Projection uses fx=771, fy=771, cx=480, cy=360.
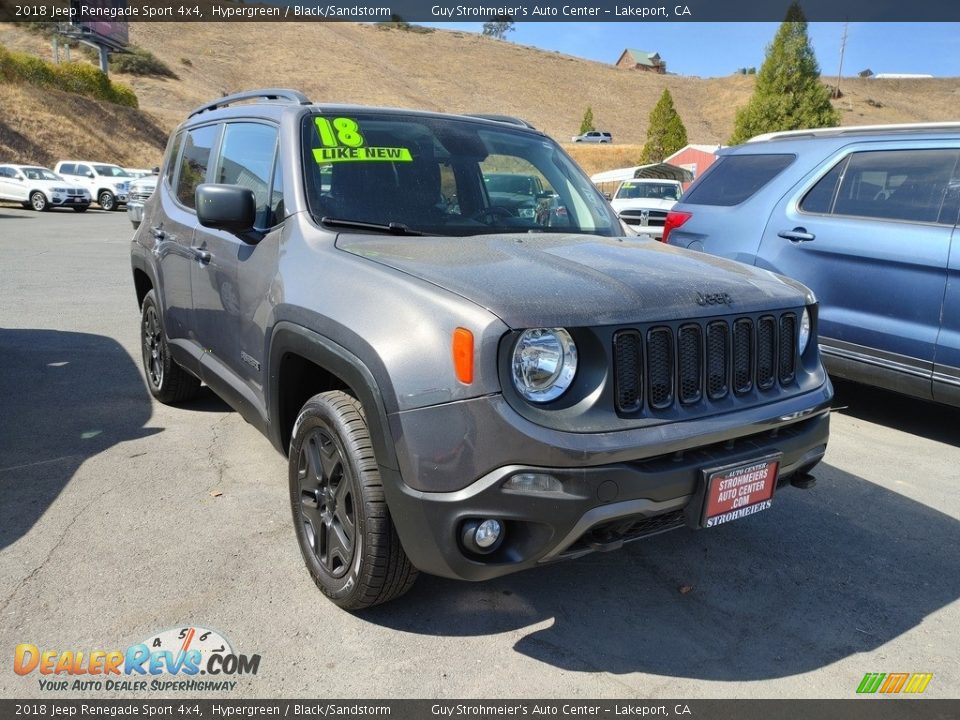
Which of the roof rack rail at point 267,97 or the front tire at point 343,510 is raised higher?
the roof rack rail at point 267,97

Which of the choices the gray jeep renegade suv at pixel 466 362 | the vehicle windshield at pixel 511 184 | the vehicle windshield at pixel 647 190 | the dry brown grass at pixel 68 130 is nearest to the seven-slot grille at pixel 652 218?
the vehicle windshield at pixel 647 190

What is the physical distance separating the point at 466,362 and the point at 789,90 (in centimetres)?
4294

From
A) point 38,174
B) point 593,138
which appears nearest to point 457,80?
point 593,138

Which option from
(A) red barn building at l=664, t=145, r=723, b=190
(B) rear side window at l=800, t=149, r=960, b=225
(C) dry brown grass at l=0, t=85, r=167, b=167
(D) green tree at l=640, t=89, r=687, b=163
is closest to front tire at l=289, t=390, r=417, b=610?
(B) rear side window at l=800, t=149, r=960, b=225

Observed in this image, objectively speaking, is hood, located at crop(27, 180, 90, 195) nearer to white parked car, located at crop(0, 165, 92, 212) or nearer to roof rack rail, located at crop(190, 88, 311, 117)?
white parked car, located at crop(0, 165, 92, 212)

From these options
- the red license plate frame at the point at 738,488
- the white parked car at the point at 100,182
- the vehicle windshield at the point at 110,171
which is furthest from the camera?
the vehicle windshield at the point at 110,171

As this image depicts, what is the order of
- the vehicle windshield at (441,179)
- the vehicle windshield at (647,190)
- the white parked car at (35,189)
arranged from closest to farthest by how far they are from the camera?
the vehicle windshield at (441,179), the vehicle windshield at (647,190), the white parked car at (35,189)

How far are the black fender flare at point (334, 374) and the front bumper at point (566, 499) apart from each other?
0.10m

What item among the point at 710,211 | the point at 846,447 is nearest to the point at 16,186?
the point at 710,211

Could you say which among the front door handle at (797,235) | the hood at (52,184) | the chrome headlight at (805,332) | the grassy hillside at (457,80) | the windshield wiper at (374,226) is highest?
the grassy hillside at (457,80)

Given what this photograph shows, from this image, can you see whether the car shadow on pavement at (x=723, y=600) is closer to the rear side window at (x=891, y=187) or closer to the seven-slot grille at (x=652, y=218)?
the rear side window at (x=891, y=187)

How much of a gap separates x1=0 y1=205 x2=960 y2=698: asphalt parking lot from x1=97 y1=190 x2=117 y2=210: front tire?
85.6 ft

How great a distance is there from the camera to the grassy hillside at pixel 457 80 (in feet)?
255

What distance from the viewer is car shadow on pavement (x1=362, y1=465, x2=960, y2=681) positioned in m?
2.73
